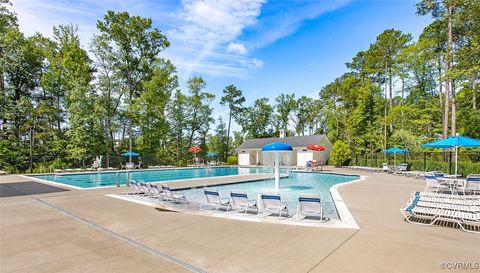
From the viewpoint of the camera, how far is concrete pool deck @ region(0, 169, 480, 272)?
13.3ft

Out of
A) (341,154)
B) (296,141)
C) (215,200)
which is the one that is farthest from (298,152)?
(215,200)

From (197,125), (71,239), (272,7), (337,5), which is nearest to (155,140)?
(197,125)

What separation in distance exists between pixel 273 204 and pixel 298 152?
28.4m

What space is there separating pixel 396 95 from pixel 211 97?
28.2 metres

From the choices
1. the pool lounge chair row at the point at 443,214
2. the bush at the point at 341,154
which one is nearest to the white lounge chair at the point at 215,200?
the pool lounge chair row at the point at 443,214

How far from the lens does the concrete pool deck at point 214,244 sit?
13.3 ft

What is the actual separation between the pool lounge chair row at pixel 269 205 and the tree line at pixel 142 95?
20.6 metres

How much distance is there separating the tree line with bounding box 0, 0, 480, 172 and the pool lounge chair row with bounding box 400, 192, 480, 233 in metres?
18.7

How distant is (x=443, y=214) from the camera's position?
6.11m

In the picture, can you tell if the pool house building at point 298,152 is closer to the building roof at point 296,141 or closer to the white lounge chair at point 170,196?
the building roof at point 296,141

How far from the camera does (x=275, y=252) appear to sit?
15.0 ft

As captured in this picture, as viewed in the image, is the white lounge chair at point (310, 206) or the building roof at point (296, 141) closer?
the white lounge chair at point (310, 206)

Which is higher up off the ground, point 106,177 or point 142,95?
point 142,95

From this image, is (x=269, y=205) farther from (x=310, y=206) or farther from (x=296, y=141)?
(x=296, y=141)
